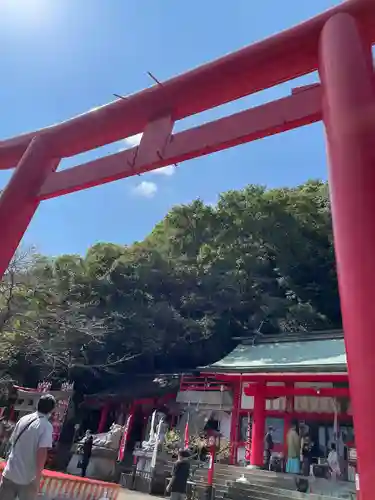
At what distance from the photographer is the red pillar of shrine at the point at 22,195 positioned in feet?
14.5

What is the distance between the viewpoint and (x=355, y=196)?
261 cm

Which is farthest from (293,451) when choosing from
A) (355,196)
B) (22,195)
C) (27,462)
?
(355,196)

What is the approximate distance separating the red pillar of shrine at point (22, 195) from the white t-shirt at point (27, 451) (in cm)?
150

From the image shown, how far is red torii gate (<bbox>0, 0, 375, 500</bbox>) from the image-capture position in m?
2.37

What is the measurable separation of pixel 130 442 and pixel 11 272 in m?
11.1

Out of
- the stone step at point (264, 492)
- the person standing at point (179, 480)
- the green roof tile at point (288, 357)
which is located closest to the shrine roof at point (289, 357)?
the green roof tile at point (288, 357)

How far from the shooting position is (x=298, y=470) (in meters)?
13.1

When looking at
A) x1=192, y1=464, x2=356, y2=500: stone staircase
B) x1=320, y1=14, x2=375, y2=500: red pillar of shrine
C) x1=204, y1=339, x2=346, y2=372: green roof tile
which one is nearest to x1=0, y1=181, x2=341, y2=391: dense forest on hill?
x1=204, y1=339, x2=346, y2=372: green roof tile

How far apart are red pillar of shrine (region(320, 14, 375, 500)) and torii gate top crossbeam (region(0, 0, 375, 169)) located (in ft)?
0.69

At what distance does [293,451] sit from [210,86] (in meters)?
12.5

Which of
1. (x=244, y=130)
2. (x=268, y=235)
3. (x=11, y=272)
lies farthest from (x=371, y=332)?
(x=268, y=235)

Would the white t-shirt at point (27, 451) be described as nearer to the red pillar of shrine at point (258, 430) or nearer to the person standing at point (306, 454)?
the red pillar of shrine at point (258, 430)

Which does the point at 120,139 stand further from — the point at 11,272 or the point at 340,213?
the point at 11,272

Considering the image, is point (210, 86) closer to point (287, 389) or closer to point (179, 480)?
point (179, 480)
